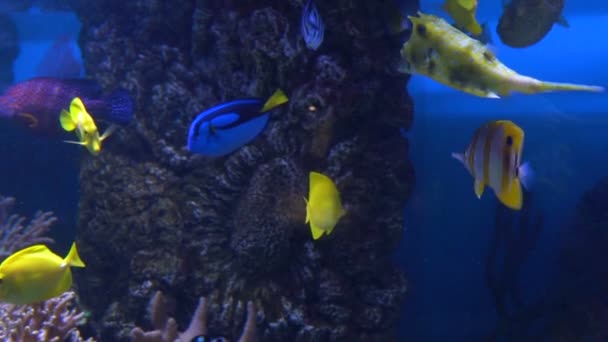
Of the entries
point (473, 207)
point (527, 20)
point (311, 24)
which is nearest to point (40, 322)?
point (311, 24)

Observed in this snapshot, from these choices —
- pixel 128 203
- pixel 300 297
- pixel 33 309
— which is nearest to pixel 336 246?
pixel 300 297

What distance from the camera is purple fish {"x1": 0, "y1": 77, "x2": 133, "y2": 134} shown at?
4.94 m

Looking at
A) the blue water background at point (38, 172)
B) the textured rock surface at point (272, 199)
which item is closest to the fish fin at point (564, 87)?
the textured rock surface at point (272, 199)

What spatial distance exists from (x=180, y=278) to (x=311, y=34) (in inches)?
93.2

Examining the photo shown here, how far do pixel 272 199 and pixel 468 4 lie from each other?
7.10 feet

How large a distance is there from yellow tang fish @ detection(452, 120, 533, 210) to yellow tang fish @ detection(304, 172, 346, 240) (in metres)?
1.10

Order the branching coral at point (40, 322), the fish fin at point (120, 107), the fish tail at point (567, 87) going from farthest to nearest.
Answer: the fish fin at point (120, 107) < the branching coral at point (40, 322) < the fish tail at point (567, 87)

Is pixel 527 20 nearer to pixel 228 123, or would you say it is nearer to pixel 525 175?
pixel 525 175

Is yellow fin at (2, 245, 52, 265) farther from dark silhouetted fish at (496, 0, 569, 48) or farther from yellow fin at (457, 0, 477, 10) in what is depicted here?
dark silhouetted fish at (496, 0, 569, 48)

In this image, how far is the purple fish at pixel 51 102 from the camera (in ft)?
16.2

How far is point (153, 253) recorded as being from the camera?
422cm

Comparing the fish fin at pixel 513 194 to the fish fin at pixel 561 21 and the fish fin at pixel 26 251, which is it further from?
the fish fin at pixel 561 21

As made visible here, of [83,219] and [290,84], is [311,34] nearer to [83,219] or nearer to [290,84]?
[290,84]

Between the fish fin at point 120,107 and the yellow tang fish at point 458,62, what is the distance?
3.60m
